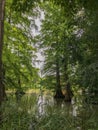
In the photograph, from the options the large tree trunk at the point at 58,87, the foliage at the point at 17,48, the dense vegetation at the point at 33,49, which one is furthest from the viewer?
the large tree trunk at the point at 58,87

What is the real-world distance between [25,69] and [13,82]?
1.89m

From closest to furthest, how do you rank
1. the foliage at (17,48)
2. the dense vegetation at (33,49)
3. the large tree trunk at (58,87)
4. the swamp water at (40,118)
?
the swamp water at (40,118) → the dense vegetation at (33,49) → the foliage at (17,48) → the large tree trunk at (58,87)

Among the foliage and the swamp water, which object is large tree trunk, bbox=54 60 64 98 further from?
the swamp water

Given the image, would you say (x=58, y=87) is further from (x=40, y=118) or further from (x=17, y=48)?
(x=40, y=118)

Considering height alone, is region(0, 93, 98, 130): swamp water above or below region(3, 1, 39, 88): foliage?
below

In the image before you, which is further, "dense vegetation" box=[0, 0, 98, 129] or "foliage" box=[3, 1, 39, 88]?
"foliage" box=[3, 1, 39, 88]

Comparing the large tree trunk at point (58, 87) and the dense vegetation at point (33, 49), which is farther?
the large tree trunk at point (58, 87)

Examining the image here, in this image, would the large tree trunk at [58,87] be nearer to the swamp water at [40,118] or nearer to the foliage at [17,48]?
the foliage at [17,48]

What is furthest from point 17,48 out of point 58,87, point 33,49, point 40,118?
point 58,87

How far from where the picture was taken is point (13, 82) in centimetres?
1590

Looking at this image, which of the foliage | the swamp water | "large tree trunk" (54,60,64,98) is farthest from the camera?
"large tree trunk" (54,60,64,98)

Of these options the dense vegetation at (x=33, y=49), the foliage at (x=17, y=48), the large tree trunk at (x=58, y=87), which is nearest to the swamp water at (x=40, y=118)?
the dense vegetation at (x=33, y=49)

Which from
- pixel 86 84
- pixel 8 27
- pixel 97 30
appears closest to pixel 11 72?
pixel 8 27

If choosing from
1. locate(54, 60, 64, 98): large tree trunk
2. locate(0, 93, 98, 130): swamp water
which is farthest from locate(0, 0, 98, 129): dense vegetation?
locate(54, 60, 64, 98): large tree trunk
